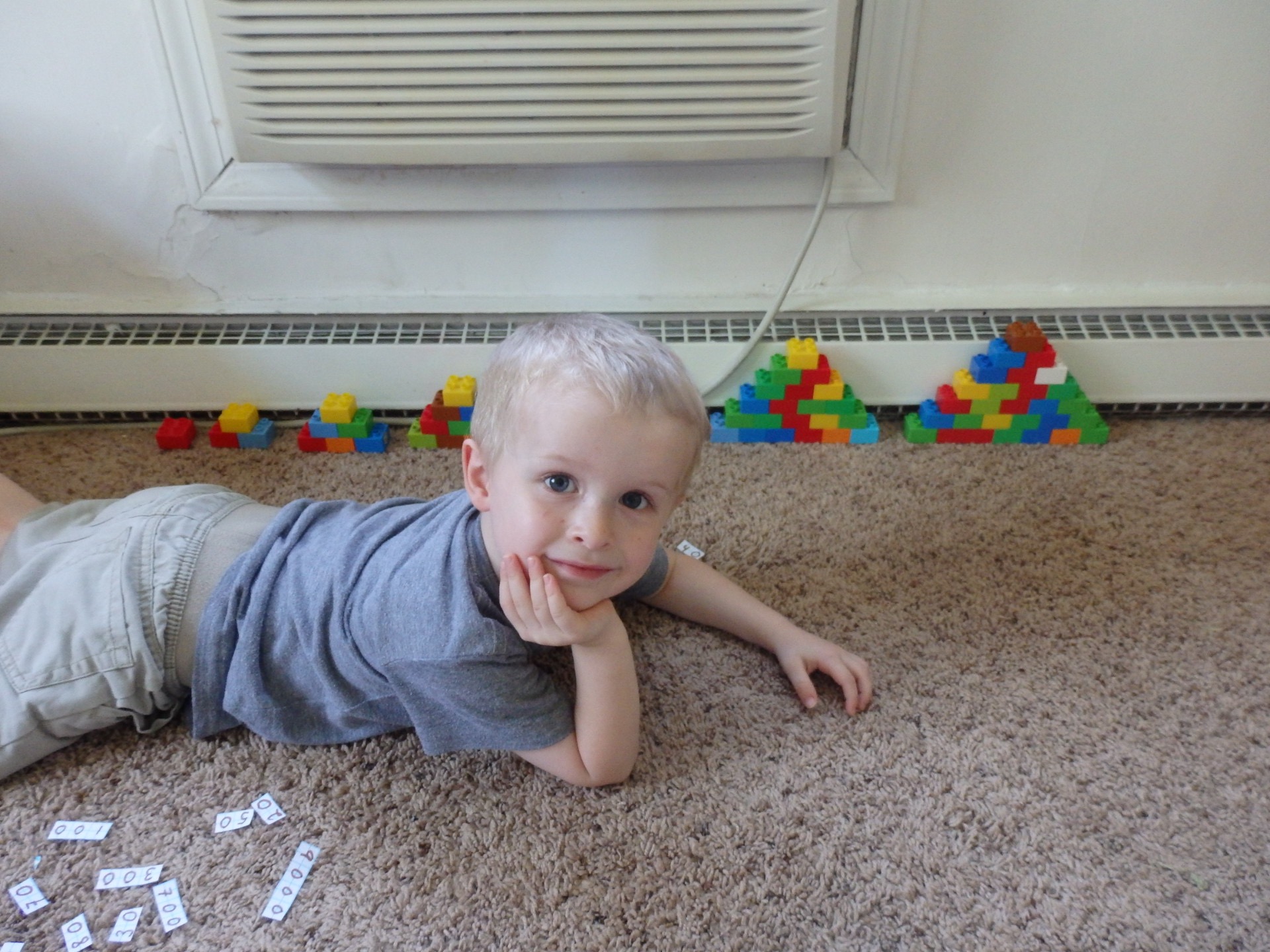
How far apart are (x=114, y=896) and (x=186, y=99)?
0.95m

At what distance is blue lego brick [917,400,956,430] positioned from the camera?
1337 mm

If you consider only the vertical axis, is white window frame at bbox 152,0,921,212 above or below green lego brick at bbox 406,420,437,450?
above

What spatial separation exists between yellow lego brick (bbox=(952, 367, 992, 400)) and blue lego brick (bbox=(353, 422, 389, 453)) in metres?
0.80

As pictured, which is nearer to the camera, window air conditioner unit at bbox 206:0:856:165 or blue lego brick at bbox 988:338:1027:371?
window air conditioner unit at bbox 206:0:856:165

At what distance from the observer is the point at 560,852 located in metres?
0.82

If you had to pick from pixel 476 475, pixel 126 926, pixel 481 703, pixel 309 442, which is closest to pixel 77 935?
pixel 126 926

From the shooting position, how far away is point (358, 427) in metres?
1.33

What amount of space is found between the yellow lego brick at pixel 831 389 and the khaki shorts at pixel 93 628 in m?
0.78

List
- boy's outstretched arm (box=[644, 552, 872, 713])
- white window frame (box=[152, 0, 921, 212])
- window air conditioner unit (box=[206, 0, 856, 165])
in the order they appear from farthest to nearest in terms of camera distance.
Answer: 1. white window frame (box=[152, 0, 921, 212])
2. window air conditioner unit (box=[206, 0, 856, 165])
3. boy's outstretched arm (box=[644, 552, 872, 713])

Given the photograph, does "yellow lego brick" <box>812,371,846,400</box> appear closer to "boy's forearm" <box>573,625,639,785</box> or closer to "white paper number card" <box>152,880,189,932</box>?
"boy's forearm" <box>573,625,639,785</box>

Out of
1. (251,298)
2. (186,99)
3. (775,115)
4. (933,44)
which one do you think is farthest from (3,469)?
(933,44)

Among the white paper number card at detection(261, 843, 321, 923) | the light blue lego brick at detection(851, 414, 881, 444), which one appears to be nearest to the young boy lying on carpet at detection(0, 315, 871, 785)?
the white paper number card at detection(261, 843, 321, 923)

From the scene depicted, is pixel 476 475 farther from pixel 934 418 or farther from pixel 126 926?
pixel 934 418

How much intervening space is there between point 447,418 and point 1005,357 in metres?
0.76
